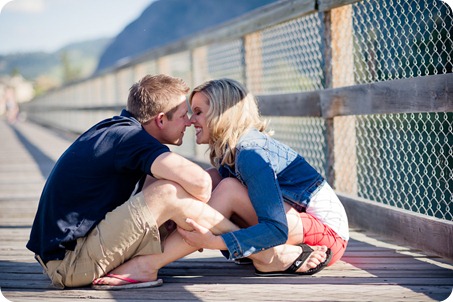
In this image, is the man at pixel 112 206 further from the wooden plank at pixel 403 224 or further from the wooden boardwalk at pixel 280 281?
the wooden plank at pixel 403 224

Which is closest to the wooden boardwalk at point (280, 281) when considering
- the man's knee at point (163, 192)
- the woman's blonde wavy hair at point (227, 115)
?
the man's knee at point (163, 192)

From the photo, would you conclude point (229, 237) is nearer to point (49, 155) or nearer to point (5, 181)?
point (5, 181)

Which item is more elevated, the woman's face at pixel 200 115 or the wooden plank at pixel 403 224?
the woman's face at pixel 200 115

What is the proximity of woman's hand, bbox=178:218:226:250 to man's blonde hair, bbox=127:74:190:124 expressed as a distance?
1.75 ft

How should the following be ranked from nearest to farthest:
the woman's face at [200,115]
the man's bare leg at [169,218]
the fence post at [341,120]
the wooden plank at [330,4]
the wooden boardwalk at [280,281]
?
the wooden boardwalk at [280,281] < the man's bare leg at [169,218] < the woman's face at [200,115] < the wooden plank at [330,4] < the fence post at [341,120]

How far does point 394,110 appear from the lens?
384 centimetres

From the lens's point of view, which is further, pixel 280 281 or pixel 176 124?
pixel 176 124

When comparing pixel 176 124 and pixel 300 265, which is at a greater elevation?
pixel 176 124

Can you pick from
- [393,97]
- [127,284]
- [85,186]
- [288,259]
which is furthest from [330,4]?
[127,284]

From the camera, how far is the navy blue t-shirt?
3027 millimetres

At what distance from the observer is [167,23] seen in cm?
11231

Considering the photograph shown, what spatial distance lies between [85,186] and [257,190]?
0.73m

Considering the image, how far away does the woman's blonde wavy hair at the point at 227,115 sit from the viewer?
10.7ft

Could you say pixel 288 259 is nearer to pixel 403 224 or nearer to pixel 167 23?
pixel 403 224
